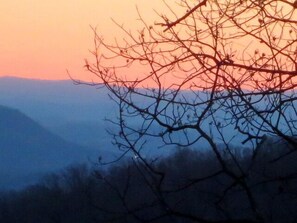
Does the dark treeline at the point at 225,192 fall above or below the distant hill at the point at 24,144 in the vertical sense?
below

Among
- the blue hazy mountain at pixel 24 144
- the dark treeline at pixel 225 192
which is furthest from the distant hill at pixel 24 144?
the dark treeline at pixel 225 192

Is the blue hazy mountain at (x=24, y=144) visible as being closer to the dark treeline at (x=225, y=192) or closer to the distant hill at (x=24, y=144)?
the distant hill at (x=24, y=144)

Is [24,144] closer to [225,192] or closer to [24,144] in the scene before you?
[24,144]

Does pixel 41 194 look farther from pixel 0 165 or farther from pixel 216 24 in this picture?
pixel 0 165

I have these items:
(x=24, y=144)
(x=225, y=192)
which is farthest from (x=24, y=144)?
(x=225, y=192)

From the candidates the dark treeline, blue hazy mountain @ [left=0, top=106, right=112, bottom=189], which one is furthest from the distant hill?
the dark treeline

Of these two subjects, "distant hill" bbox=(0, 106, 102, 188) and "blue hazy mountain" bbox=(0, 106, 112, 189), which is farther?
"distant hill" bbox=(0, 106, 102, 188)

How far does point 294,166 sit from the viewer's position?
624 cm

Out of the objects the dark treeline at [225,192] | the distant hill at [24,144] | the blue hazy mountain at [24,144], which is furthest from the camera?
the distant hill at [24,144]

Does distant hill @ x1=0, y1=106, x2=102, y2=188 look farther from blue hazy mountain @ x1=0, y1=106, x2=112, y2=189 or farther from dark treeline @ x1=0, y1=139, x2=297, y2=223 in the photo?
dark treeline @ x1=0, y1=139, x2=297, y2=223

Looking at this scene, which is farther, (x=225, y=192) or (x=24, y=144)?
(x=24, y=144)

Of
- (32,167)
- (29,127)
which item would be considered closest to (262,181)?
(32,167)

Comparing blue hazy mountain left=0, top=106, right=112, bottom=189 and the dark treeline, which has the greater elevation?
blue hazy mountain left=0, top=106, right=112, bottom=189

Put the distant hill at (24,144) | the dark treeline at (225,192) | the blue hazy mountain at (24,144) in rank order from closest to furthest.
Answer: the dark treeline at (225,192)
the blue hazy mountain at (24,144)
the distant hill at (24,144)
